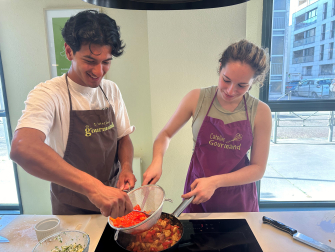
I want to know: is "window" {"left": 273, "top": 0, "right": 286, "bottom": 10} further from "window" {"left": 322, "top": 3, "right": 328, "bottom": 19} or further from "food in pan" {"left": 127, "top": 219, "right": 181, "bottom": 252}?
"food in pan" {"left": 127, "top": 219, "right": 181, "bottom": 252}

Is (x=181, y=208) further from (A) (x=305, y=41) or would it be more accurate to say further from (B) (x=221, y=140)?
(A) (x=305, y=41)

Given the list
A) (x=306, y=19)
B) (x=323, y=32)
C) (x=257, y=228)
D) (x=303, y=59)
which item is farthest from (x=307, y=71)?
(x=257, y=228)

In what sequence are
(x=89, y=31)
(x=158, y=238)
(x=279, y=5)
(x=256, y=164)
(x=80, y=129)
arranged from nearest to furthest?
(x=158, y=238), (x=89, y=31), (x=80, y=129), (x=256, y=164), (x=279, y=5)

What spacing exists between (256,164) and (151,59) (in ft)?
4.12

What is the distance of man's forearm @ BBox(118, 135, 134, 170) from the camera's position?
136cm

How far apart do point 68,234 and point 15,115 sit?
2055 millimetres

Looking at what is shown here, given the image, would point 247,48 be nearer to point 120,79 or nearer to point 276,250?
point 276,250

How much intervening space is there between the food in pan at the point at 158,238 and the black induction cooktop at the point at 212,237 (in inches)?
1.4

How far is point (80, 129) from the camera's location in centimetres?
120

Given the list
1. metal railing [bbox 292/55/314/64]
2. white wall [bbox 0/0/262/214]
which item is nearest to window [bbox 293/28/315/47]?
metal railing [bbox 292/55/314/64]

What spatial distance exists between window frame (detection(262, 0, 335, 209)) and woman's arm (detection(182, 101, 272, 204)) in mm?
1158

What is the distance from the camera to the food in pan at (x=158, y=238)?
0.91 metres

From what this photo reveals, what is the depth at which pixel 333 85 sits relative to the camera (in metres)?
2.38

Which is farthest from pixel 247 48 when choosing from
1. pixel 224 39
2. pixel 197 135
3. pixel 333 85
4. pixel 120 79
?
pixel 333 85
